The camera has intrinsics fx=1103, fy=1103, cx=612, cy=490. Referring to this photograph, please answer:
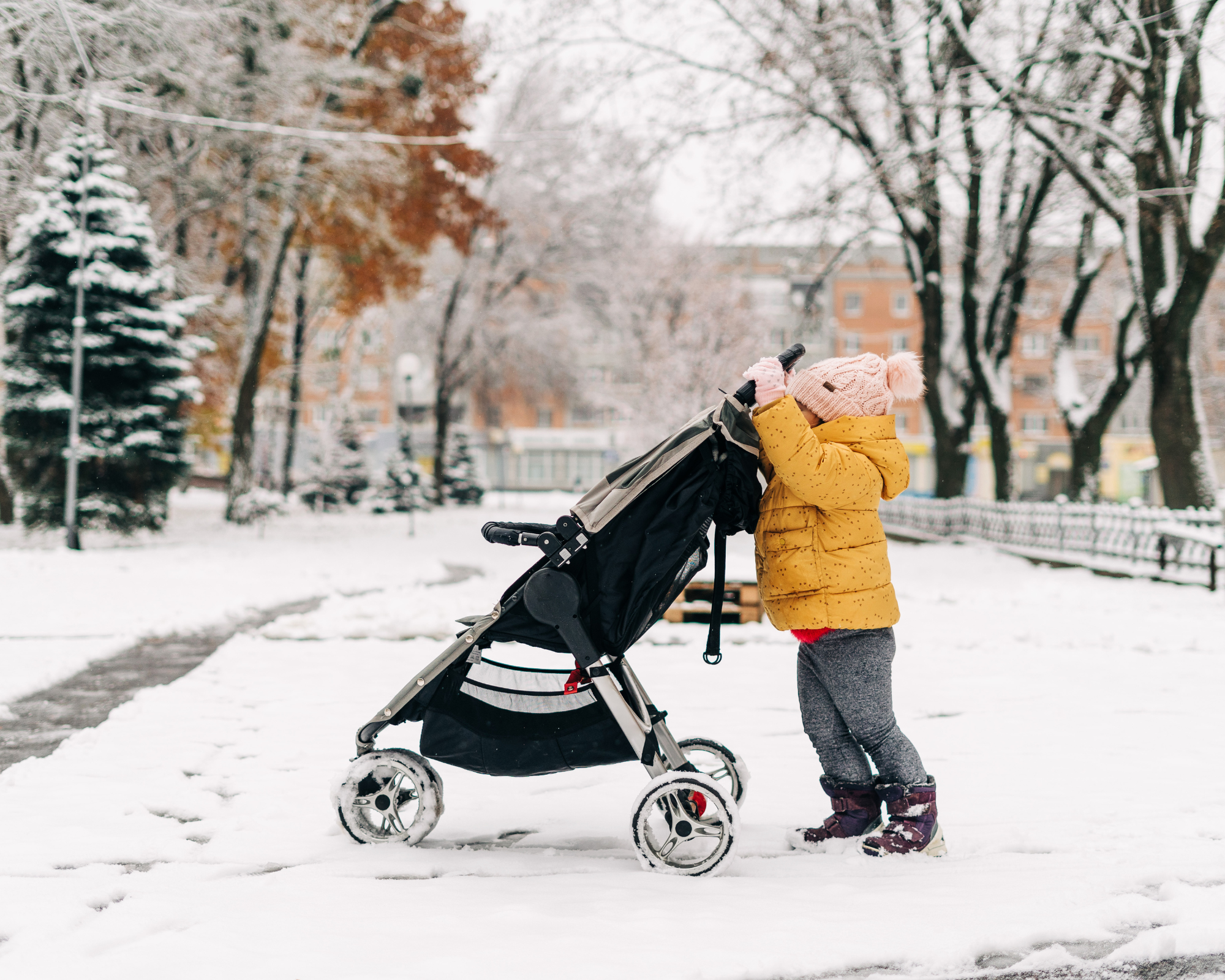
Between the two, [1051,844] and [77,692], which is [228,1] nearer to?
[77,692]

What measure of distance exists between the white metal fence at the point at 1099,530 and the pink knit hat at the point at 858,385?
978 centimetres

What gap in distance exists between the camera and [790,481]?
313 centimetres

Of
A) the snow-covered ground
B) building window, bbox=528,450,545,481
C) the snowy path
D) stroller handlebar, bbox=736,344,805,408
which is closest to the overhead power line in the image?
the snowy path

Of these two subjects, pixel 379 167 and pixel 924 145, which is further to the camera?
pixel 379 167

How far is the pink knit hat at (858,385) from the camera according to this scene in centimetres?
331

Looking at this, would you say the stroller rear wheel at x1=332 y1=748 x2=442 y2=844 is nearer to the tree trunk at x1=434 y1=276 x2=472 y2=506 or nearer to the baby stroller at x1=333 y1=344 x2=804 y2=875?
the baby stroller at x1=333 y1=344 x2=804 y2=875

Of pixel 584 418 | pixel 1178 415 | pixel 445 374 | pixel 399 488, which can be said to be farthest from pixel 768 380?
pixel 584 418

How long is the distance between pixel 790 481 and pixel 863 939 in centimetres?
121

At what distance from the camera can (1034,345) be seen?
63.0 meters

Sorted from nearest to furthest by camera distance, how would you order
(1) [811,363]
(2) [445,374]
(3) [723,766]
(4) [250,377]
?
(3) [723,766]
(4) [250,377]
(2) [445,374]
(1) [811,363]

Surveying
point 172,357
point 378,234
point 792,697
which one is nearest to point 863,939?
point 792,697

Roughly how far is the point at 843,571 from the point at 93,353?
1645cm

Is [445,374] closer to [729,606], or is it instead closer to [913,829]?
[729,606]

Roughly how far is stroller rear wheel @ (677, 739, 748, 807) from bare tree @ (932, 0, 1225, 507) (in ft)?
37.9
